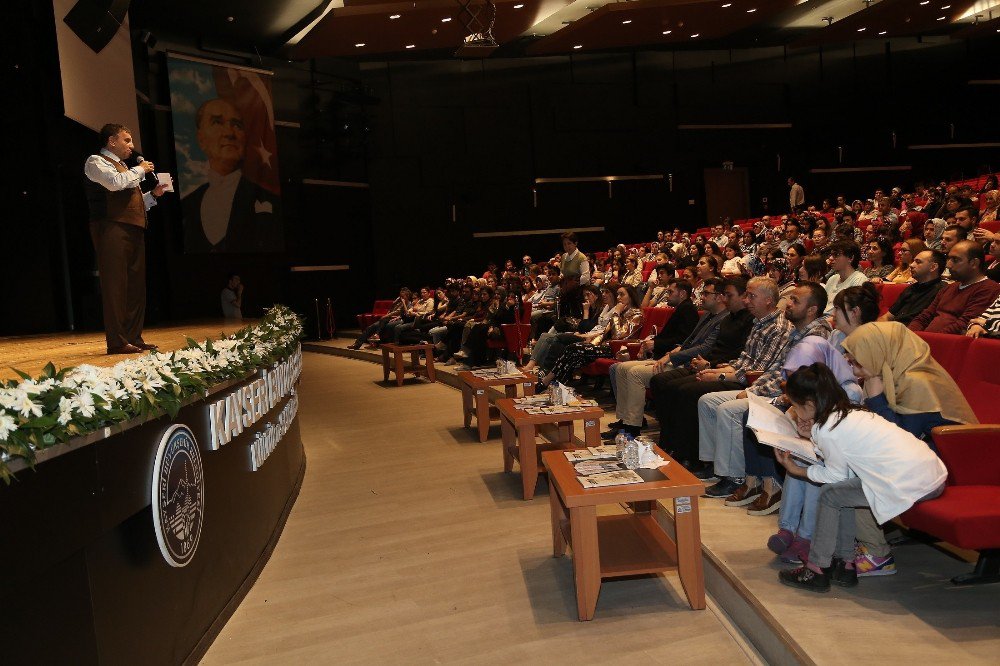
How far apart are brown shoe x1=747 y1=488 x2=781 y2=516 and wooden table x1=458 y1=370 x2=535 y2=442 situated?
2.81m

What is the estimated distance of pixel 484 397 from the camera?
6.62 meters

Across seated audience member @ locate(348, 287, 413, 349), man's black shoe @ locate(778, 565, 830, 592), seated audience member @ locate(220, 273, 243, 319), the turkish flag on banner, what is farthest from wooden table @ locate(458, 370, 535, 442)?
the turkish flag on banner

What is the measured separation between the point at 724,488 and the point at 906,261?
3.34 m

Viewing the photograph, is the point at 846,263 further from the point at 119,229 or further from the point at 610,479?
the point at 119,229

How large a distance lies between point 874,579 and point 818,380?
0.78m

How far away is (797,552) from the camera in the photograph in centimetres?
312

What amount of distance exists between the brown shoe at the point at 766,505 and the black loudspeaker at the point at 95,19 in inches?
282

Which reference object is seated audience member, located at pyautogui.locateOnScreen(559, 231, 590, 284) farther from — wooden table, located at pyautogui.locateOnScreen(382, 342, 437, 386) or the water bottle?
the water bottle

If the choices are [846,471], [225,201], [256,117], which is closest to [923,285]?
[846,471]

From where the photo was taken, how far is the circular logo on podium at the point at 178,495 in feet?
8.68

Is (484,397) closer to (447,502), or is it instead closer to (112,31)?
(447,502)

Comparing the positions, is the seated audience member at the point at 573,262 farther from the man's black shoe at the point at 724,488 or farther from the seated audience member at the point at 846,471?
the seated audience member at the point at 846,471

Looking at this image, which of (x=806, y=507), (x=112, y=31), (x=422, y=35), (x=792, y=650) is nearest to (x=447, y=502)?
(x=806, y=507)

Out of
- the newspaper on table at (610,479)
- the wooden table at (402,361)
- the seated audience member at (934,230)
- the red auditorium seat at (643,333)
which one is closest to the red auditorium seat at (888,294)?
the red auditorium seat at (643,333)
